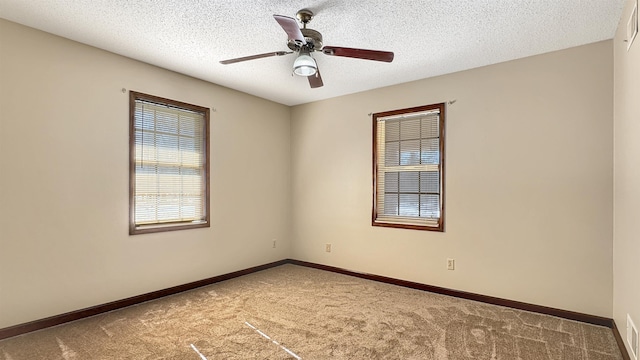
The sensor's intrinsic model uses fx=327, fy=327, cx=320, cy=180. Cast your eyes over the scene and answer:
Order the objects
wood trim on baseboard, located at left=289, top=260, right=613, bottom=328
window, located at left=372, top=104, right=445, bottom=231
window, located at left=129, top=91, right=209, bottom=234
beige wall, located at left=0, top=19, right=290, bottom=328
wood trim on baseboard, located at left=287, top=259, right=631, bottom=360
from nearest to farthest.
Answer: beige wall, located at left=0, top=19, right=290, bottom=328, wood trim on baseboard, located at left=287, top=259, right=631, bottom=360, wood trim on baseboard, located at left=289, top=260, right=613, bottom=328, window, located at left=129, top=91, right=209, bottom=234, window, located at left=372, top=104, right=445, bottom=231

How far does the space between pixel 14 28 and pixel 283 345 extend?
11.0 ft

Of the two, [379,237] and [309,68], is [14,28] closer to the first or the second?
[309,68]

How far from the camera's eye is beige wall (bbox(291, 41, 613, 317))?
294 centimetres

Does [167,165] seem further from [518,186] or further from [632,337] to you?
[632,337]

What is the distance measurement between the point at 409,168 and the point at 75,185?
3.51 m

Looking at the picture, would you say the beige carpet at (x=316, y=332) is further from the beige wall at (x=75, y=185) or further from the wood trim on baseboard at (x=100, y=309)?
the beige wall at (x=75, y=185)

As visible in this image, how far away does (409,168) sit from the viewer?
4.06 m

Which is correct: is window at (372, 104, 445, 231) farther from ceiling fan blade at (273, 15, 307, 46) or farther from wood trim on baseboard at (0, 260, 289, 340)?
wood trim on baseboard at (0, 260, 289, 340)

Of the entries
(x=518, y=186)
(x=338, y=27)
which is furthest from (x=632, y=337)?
(x=338, y=27)

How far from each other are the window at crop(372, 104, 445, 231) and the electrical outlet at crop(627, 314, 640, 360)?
1727 millimetres

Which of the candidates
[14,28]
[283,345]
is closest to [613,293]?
[283,345]

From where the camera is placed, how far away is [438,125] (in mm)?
3852

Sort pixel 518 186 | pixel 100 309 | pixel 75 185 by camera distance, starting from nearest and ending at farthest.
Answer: pixel 75 185 < pixel 100 309 < pixel 518 186

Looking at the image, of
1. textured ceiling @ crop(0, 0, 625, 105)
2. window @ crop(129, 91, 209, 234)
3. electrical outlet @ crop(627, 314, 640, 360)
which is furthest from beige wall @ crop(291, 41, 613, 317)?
window @ crop(129, 91, 209, 234)
